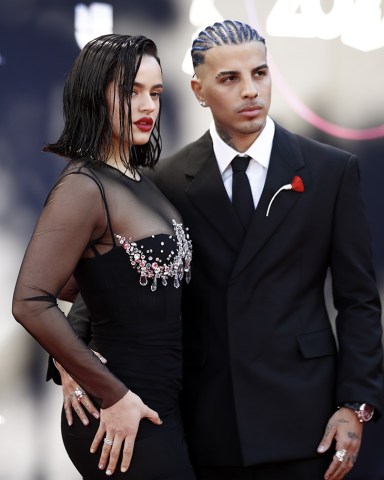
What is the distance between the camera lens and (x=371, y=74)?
3.35 meters

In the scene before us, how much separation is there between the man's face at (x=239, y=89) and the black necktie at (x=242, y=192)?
0.15 ft

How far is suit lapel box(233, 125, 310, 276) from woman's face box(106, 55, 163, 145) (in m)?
0.36

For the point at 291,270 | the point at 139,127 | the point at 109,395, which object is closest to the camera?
the point at 109,395

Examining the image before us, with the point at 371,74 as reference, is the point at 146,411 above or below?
below

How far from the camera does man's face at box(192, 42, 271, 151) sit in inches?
96.3

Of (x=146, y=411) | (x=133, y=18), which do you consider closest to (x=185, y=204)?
(x=146, y=411)

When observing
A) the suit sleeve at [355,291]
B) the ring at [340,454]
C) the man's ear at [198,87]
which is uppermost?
the man's ear at [198,87]

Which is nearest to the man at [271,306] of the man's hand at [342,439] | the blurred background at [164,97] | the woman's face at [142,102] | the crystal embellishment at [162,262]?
the man's hand at [342,439]

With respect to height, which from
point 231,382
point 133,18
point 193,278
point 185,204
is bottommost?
point 231,382

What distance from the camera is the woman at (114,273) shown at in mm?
2082

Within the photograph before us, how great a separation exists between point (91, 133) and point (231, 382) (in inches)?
28.9

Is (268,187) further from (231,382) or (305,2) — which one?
(305,2)

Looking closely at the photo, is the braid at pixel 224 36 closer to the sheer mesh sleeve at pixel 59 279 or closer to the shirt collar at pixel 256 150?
the shirt collar at pixel 256 150

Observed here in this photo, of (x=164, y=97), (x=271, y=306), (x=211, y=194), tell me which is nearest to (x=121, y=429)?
(x=271, y=306)
